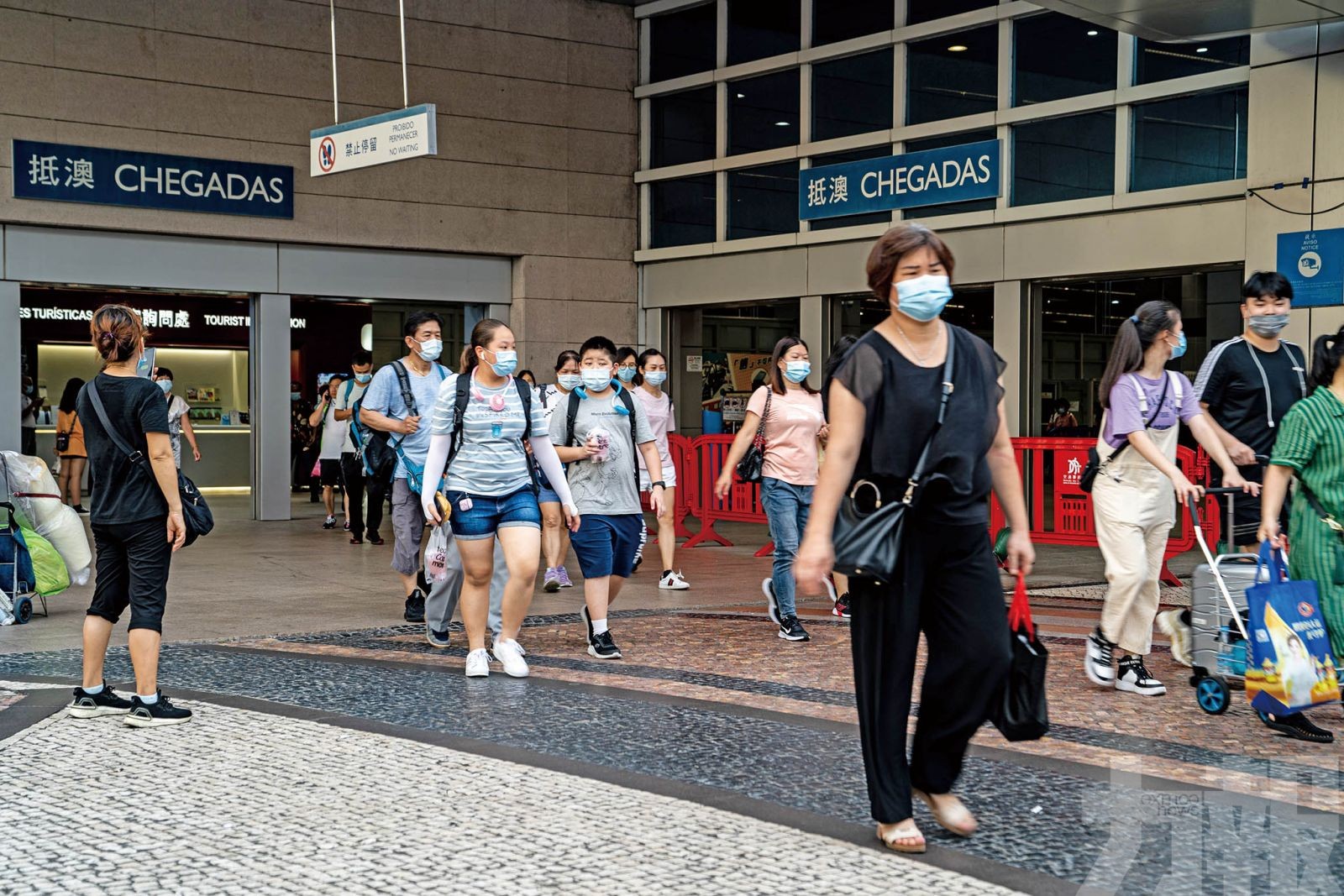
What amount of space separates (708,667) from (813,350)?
36.1 ft

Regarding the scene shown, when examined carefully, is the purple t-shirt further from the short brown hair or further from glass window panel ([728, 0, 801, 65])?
glass window panel ([728, 0, 801, 65])

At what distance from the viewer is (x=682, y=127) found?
19.8 metres

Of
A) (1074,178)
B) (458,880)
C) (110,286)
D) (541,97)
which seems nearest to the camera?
(458,880)

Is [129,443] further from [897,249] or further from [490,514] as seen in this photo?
[897,249]

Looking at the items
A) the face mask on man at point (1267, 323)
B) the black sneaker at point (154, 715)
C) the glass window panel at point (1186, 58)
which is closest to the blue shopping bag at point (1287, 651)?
the face mask on man at point (1267, 323)

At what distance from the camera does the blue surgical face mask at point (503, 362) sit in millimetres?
7176

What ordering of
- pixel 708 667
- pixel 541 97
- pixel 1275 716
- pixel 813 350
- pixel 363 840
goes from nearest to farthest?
pixel 363 840 → pixel 1275 716 → pixel 708 667 → pixel 813 350 → pixel 541 97

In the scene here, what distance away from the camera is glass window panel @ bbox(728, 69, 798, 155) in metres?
18.3

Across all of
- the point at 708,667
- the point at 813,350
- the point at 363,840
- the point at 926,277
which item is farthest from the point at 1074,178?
the point at 363,840

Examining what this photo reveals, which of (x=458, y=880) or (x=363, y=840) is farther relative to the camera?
(x=363, y=840)

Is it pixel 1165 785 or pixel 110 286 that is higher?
pixel 110 286

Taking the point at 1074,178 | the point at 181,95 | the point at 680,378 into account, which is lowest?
the point at 680,378

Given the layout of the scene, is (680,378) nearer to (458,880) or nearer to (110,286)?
(110,286)

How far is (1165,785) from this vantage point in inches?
195
